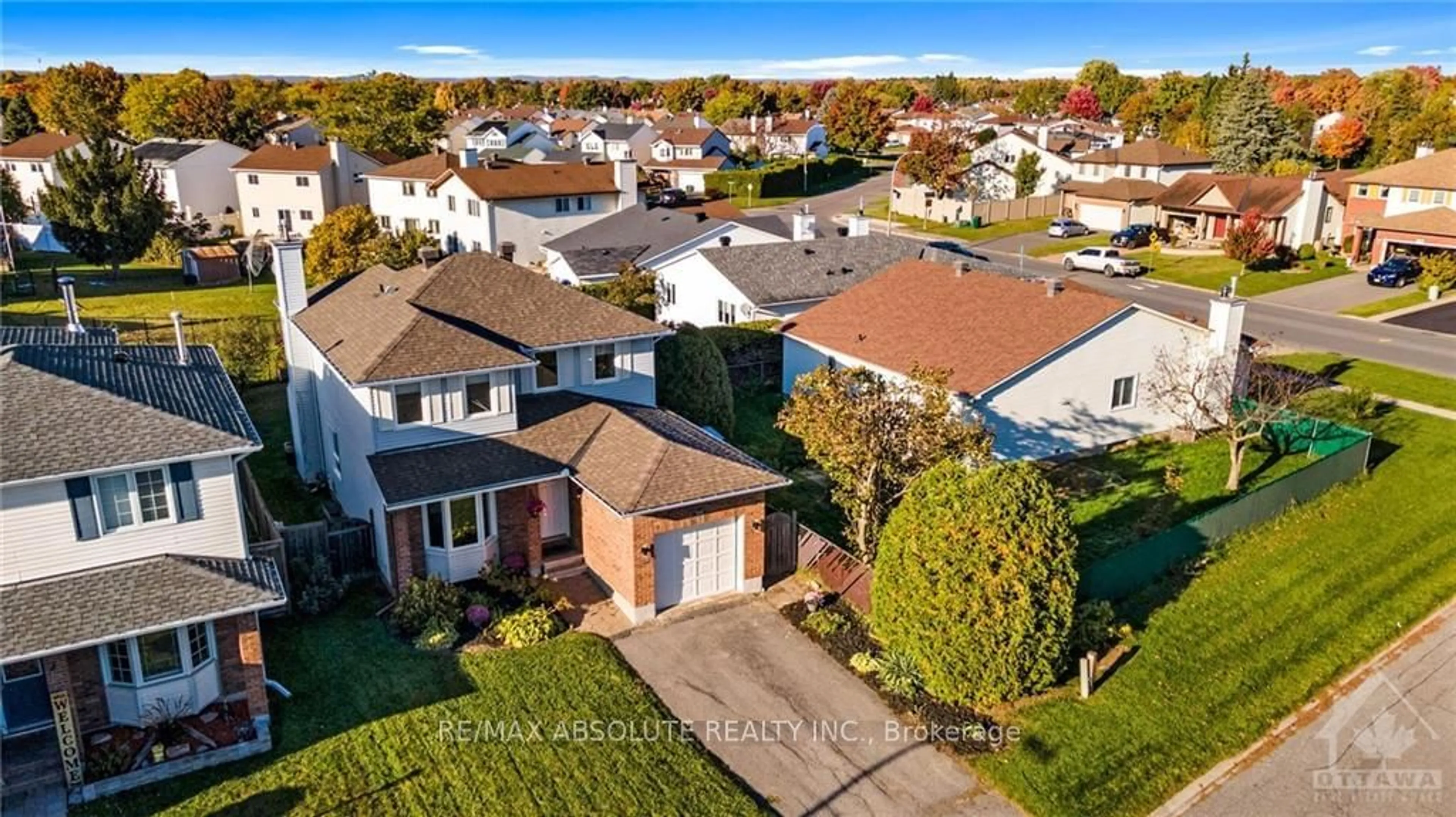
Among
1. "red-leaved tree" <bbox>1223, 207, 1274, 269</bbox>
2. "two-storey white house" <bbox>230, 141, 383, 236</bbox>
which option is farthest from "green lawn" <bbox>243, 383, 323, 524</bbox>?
"red-leaved tree" <bbox>1223, 207, 1274, 269</bbox>

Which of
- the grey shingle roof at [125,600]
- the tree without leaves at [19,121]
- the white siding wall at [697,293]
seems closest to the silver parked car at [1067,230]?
the white siding wall at [697,293]

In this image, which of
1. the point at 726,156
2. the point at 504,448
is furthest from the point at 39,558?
the point at 726,156

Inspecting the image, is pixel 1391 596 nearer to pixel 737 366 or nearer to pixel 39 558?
pixel 737 366

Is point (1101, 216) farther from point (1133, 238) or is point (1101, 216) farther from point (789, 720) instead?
point (789, 720)

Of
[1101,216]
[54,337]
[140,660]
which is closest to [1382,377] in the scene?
[1101,216]

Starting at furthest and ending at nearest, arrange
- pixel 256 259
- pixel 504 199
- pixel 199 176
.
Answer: pixel 199 176
pixel 256 259
pixel 504 199

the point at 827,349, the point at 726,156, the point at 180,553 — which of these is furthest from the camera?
the point at 726,156
